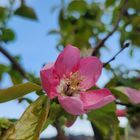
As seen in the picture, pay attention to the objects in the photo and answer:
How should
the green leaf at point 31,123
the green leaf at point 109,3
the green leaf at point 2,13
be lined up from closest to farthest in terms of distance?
the green leaf at point 31,123
the green leaf at point 2,13
the green leaf at point 109,3

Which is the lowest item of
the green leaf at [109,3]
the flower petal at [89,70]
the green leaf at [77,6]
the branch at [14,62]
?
the flower petal at [89,70]

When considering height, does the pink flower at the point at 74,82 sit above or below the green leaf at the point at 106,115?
above

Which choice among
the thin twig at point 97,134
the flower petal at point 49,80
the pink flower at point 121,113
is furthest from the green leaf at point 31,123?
the thin twig at point 97,134

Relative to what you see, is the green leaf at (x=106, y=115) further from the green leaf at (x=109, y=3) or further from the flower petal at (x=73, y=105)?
the green leaf at (x=109, y=3)

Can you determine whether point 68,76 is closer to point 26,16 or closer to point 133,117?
point 133,117

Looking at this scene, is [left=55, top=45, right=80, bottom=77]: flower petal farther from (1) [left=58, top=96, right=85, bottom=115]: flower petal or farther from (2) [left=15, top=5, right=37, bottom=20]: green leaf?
(2) [left=15, top=5, right=37, bottom=20]: green leaf

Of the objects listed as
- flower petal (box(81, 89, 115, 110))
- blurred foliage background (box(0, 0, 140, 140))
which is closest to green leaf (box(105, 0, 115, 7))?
blurred foliage background (box(0, 0, 140, 140))

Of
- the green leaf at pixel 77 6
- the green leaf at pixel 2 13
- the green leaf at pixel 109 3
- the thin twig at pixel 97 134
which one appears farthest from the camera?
the green leaf at pixel 77 6
